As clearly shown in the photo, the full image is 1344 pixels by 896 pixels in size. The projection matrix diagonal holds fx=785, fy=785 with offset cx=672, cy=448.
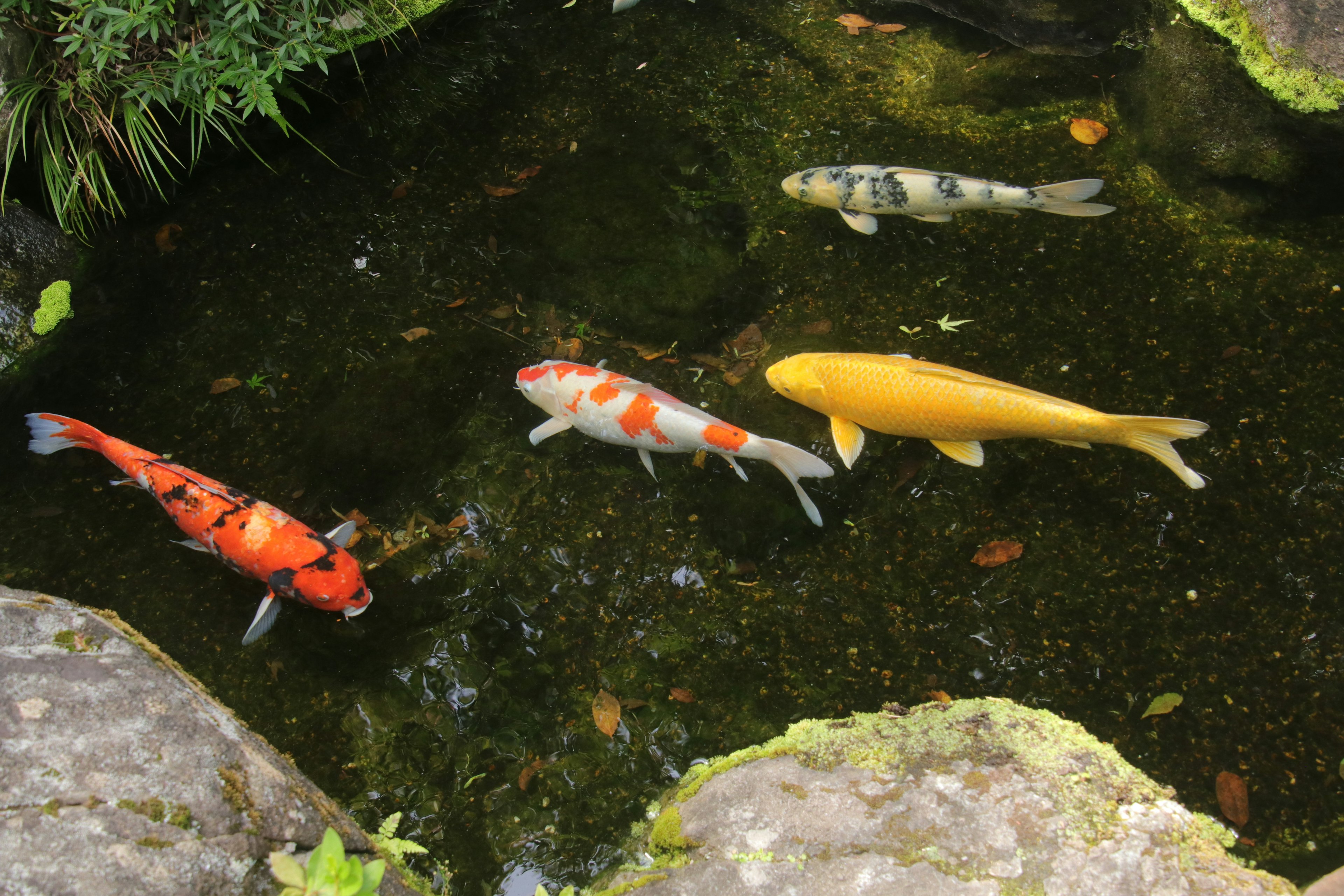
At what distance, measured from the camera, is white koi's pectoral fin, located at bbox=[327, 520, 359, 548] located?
3.47m

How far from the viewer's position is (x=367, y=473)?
3867mm

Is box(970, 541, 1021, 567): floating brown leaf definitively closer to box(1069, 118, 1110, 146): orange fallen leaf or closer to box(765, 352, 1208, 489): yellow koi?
box(765, 352, 1208, 489): yellow koi

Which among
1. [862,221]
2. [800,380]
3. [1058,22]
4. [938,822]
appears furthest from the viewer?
[1058,22]

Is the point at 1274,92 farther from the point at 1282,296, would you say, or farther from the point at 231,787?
the point at 231,787

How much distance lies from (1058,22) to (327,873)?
6.18 metres

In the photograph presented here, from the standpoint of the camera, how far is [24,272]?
4.50 metres

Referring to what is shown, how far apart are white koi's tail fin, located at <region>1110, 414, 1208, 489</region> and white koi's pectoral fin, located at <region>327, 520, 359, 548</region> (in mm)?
3237

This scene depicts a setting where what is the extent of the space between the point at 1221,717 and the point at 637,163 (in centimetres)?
408

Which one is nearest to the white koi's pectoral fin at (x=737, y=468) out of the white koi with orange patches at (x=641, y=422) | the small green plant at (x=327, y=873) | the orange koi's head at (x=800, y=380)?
the white koi with orange patches at (x=641, y=422)

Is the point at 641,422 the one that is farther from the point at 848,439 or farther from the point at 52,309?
the point at 52,309

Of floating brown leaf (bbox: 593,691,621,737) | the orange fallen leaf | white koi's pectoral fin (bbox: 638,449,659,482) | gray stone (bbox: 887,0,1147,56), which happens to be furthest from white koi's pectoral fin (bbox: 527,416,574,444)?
gray stone (bbox: 887,0,1147,56)

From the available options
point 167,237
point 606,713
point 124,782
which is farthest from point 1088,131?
point 167,237

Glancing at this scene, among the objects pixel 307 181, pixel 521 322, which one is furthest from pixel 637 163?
pixel 307 181

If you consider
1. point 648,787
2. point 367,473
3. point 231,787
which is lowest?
point 648,787
